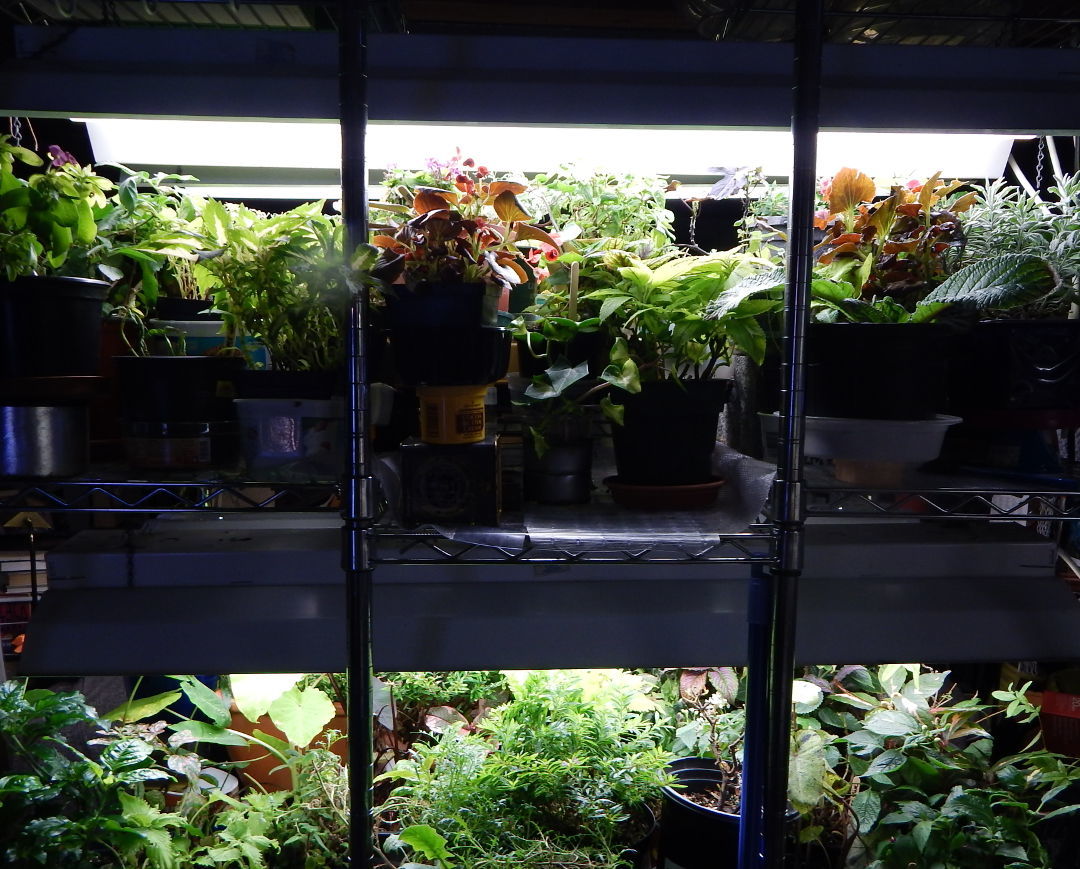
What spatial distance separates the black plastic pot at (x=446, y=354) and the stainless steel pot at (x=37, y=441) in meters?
0.43

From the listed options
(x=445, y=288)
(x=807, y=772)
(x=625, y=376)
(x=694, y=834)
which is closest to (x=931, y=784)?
(x=807, y=772)

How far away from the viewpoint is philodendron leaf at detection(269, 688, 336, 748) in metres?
1.31

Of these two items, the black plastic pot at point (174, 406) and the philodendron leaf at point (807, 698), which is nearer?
the black plastic pot at point (174, 406)

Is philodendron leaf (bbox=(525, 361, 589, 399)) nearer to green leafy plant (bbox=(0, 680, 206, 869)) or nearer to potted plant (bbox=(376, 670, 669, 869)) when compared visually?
potted plant (bbox=(376, 670, 669, 869))

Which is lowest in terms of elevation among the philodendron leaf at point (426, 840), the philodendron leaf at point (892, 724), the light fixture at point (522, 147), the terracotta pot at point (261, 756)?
the terracotta pot at point (261, 756)

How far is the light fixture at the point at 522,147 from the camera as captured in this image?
1136 millimetres

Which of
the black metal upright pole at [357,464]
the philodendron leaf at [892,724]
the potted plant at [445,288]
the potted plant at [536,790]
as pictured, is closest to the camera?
the black metal upright pole at [357,464]

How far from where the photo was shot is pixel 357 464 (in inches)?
35.9

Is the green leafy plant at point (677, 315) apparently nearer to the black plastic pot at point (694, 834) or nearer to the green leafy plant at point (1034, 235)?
the green leafy plant at point (1034, 235)

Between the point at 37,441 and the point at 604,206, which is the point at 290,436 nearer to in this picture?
the point at 37,441

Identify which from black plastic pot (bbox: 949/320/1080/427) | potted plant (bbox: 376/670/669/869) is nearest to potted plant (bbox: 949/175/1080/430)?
black plastic pot (bbox: 949/320/1080/427)

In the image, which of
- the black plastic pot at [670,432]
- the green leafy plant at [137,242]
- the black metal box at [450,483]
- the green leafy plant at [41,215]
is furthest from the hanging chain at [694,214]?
the green leafy plant at [41,215]

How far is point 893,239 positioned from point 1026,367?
0.27 metres

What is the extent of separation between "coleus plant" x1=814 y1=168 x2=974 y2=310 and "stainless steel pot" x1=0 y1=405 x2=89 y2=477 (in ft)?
3.46
